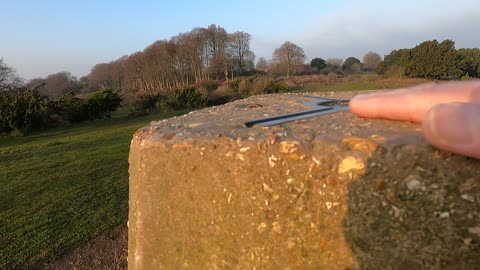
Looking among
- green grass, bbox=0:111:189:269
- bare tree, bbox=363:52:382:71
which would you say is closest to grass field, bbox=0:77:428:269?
green grass, bbox=0:111:189:269

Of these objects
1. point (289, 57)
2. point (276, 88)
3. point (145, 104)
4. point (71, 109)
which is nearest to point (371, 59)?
point (289, 57)

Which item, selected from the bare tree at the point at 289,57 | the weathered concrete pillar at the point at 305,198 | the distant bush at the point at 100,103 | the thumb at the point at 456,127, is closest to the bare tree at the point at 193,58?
the bare tree at the point at 289,57

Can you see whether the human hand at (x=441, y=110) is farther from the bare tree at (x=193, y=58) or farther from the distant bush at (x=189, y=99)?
the bare tree at (x=193, y=58)

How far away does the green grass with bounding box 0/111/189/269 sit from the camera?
5.44 meters

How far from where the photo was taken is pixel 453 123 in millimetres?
1153

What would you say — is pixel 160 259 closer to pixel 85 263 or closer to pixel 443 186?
pixel 443 186

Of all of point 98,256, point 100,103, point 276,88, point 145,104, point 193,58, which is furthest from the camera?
point 193,58

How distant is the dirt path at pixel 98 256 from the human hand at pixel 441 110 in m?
4.14

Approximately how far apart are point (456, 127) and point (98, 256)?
4978 millimetres

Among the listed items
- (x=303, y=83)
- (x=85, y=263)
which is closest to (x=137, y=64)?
(x=303, y=83)

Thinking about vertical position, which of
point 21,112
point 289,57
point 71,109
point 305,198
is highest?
point 289,57

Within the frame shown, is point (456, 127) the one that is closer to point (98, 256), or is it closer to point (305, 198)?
point (305, 198)

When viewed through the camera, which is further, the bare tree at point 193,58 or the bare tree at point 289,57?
the bare tree at point 289,57

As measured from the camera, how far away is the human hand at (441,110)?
3.73 feet
